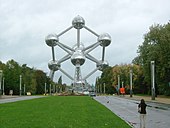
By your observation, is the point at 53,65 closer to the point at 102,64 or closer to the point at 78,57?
the point at 78,57

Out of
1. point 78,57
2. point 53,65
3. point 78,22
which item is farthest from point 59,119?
point 53,65

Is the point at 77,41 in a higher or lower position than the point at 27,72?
higher

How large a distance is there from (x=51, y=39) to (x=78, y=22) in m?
11.1

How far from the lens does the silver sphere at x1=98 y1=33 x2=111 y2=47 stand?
129625mm

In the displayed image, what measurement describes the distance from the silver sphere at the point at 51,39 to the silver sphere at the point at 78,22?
7.84m

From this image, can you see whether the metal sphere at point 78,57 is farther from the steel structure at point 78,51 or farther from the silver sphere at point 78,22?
the silver sphere at point 78,22

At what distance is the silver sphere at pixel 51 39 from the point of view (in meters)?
127

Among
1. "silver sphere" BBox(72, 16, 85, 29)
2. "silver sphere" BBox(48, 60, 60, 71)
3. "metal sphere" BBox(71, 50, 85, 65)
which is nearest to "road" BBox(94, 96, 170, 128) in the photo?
"metal sphere" BBox(71, 50, 85, 65)

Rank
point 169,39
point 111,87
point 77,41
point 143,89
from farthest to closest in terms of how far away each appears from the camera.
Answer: point 111,87, point 77,41, point 143,89, point 169,39

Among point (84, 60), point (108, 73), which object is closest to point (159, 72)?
point (84, 60)

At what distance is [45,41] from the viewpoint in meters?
130

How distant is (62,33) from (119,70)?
79.7 ft

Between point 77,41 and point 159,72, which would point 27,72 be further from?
point 159,72

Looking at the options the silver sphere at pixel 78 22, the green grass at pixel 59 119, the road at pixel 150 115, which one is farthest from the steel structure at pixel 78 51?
the green grass at pixel 59 119
